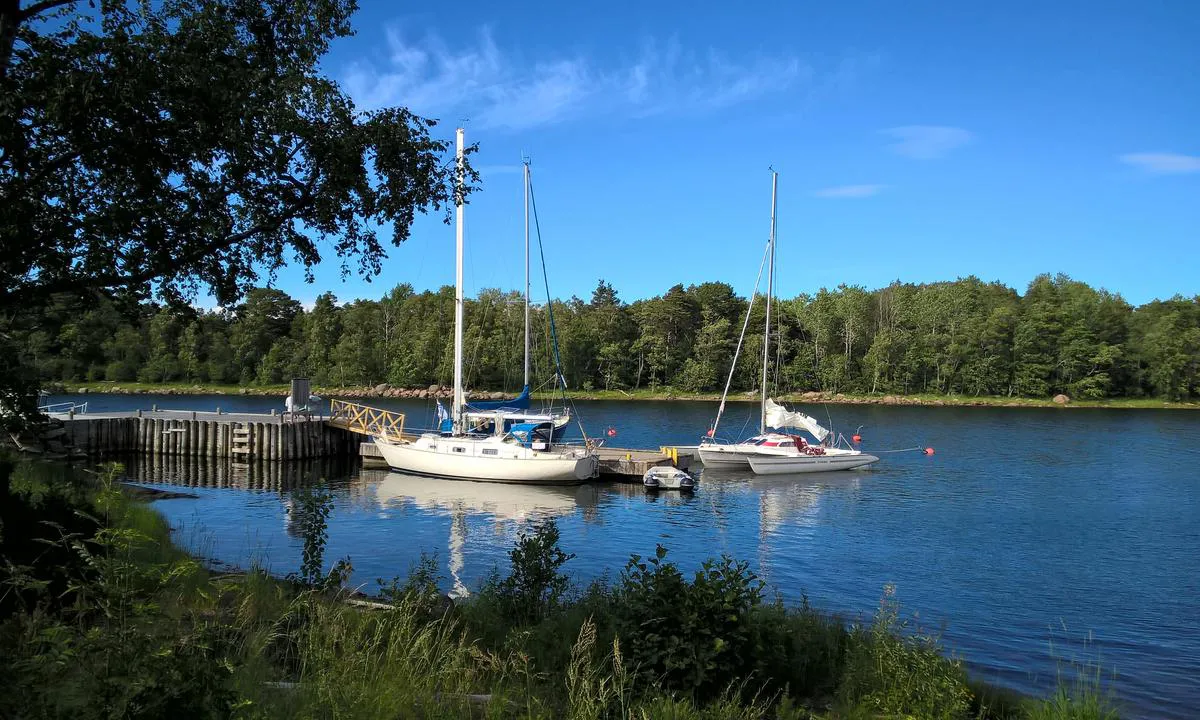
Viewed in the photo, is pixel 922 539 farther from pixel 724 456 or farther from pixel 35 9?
pixel 35 9

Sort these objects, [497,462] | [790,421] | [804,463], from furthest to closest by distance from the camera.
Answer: [790,421] < [804,463] < [497,462]

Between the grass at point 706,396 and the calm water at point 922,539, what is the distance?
58671mm

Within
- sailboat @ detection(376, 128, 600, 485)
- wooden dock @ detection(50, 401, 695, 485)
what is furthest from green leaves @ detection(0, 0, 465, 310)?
wooden dock @ detection(50, 401, 695, 485)

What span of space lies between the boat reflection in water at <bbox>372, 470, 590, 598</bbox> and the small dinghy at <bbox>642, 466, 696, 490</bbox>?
3061 mm

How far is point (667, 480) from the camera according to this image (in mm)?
35125

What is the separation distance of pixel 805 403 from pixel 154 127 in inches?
3990

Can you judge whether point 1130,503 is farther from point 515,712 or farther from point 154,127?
point 154,127

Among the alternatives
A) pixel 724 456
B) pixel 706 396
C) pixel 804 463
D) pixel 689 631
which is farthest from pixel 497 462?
pixel 706 396

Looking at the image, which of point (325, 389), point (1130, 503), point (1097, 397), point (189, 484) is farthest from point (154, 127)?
point (1097, 397)

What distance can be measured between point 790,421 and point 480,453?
64.6ft

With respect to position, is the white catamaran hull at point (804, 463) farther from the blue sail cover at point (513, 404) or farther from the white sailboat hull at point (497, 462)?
the blue sail cover at point (513, 404)

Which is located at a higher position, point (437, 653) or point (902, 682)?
point (437, 653)

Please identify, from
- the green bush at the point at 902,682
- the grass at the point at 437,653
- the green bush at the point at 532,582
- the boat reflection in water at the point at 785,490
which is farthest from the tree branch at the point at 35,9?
the boat reflection in water at the point at 785,490

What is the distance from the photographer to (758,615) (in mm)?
10234
